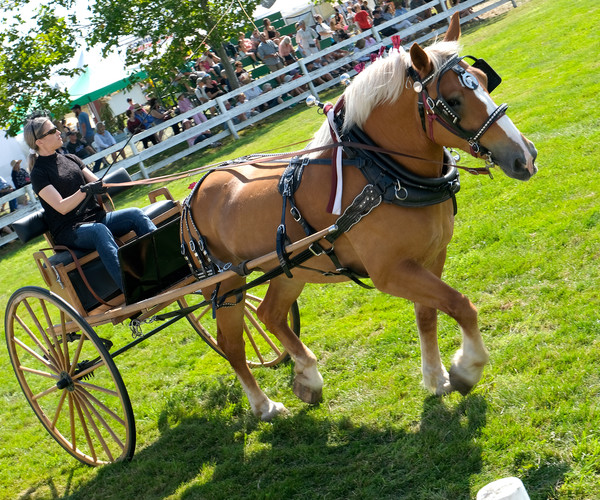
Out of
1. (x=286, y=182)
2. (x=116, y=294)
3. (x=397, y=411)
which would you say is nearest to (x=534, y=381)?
(x=397, y=411)

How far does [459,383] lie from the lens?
3.96 m

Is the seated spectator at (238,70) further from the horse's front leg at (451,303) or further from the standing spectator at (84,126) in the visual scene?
the horse's front leg at (451,303)

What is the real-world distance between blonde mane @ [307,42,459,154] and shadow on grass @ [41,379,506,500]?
1.87m

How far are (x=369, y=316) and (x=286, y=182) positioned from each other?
6.91 feet

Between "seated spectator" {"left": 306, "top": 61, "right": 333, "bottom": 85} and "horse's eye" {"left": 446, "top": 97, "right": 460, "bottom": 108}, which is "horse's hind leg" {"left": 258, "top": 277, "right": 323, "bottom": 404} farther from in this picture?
"seated spectator" {"left": 306, "top": 61, "right": 333, "bottom": 85}

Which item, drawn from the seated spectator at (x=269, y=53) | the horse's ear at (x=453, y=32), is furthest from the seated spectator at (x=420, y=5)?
the horse's ear at (x=453, y=32)

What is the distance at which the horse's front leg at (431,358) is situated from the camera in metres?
4.37

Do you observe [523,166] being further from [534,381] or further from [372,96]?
[534,381]

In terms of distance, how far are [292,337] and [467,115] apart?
2219mm

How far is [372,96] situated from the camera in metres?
3.82

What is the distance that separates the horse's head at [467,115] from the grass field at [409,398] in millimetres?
1386

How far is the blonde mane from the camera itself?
3.66 meters

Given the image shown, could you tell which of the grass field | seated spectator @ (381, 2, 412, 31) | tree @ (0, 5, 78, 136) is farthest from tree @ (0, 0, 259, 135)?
the grass field

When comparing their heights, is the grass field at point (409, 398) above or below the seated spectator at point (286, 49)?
below
